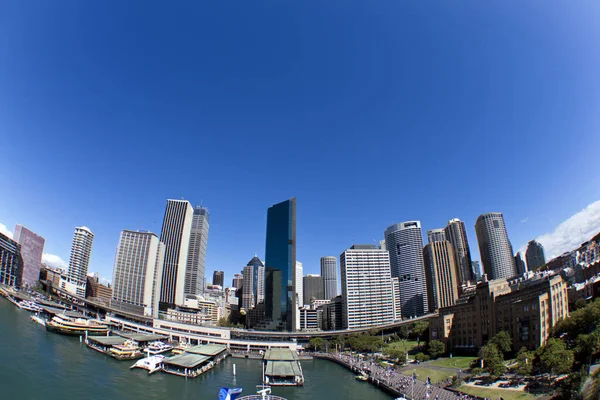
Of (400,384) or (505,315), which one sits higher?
(505,315)

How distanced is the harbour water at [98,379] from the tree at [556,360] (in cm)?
2871

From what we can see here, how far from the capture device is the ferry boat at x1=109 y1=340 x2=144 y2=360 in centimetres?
7856

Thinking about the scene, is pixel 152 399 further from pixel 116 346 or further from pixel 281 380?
pixel 116 346

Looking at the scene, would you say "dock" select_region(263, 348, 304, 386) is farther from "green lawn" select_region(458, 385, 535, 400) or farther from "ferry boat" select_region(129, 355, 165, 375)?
"green lawn" select_region(458, 385, 535, 400)

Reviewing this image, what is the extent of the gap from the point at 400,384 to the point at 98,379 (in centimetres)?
6027

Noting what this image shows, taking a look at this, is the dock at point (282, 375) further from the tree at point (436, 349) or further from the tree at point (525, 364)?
the tree at point (525, 364)

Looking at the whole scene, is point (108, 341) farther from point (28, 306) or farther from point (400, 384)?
point (28, 306)

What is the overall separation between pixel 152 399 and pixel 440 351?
79.0 meters

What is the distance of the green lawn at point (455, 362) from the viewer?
78500 mm

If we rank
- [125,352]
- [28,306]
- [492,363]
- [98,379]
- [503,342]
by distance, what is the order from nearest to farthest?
[98,379]
[492,363]
[503,342]
[125,352]
[28,306]

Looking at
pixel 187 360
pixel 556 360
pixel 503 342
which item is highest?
pixel 556 360

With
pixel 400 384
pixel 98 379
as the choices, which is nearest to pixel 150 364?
pixel 98 379

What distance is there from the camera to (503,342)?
74375 mm

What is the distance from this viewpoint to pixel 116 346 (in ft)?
274
